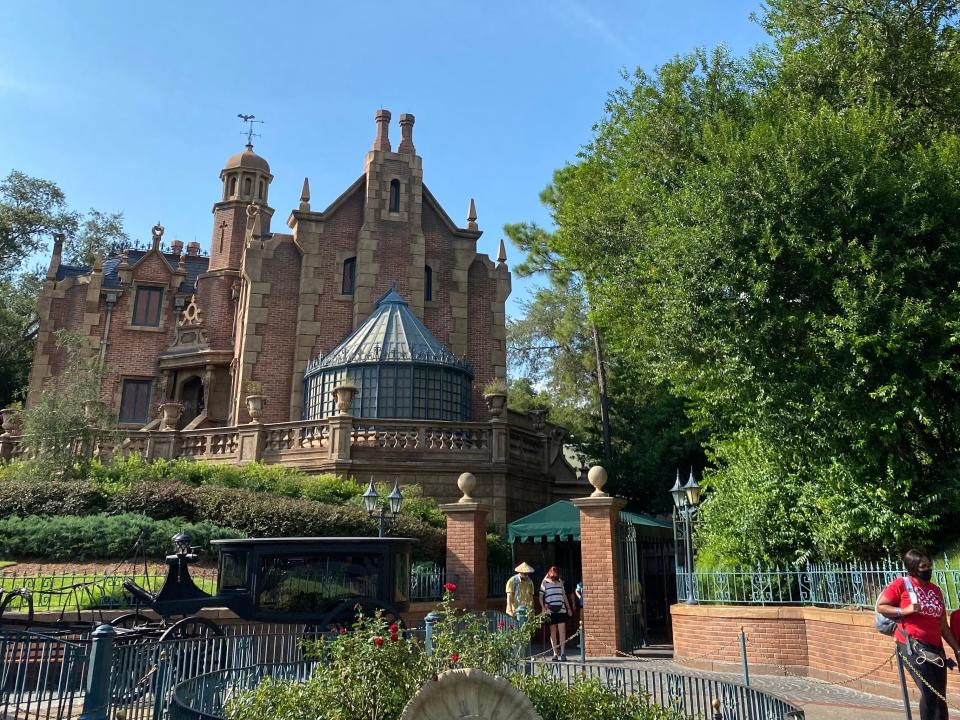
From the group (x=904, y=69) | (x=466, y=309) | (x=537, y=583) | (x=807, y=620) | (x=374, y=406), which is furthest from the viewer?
(x=466, y=309)

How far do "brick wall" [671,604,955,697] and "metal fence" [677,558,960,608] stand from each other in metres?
0.26

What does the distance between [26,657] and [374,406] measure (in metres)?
15.6

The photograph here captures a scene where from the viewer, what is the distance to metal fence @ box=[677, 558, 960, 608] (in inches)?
411

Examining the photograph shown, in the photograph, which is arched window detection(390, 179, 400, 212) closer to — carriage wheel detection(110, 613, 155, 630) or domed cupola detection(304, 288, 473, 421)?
domed cupola detection(304, 288, 473, 421)

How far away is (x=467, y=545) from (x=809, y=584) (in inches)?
261

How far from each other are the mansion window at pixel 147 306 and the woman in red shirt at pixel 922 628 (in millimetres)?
31263

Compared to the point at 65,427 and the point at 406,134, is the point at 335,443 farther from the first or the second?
the point at 406,134

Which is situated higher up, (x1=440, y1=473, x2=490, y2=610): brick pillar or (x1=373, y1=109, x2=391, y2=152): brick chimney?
(x1=373, y1=109, x2=391, y2=152): brick chimney

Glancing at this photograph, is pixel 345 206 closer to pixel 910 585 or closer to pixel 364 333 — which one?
pixel 364 333

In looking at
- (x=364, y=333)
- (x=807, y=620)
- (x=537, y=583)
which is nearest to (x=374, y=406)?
(x=364, y=333)

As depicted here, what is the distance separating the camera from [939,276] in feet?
40.3

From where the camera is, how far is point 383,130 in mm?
31172

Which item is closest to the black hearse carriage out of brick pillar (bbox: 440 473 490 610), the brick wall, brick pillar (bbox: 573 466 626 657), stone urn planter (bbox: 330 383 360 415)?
brick pillar (bbox: 573 466 626 657)

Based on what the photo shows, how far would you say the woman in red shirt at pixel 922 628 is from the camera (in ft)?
22.6
